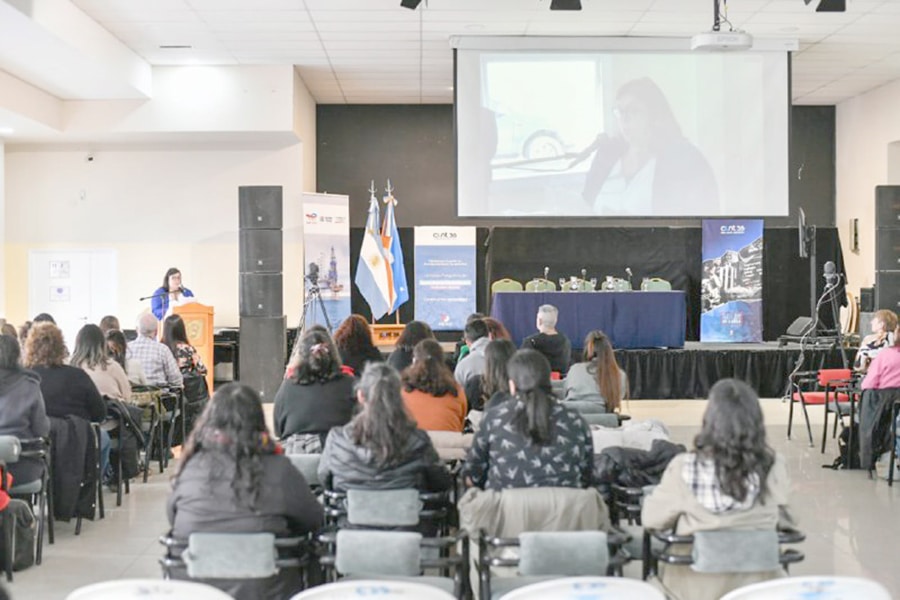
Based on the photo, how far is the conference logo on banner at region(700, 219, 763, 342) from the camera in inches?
576

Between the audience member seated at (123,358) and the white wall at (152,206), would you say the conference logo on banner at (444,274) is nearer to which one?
the white wall at (152,206)

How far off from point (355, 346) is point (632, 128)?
19.3 feet

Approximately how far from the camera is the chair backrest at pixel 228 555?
11.1 feet

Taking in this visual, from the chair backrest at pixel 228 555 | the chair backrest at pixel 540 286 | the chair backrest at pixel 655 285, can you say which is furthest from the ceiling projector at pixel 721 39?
the chair backrest at pixel 228 555

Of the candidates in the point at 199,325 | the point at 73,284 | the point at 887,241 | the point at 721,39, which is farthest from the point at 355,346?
the point at 73,284

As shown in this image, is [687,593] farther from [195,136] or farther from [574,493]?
[195,136]

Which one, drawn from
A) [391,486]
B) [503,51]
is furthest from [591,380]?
[503,51]

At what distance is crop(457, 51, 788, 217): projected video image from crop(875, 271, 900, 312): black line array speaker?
1.37 m

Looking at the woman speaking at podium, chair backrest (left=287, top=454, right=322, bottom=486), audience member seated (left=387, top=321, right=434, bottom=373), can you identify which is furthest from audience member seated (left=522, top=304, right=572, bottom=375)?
the woman speaking at podium

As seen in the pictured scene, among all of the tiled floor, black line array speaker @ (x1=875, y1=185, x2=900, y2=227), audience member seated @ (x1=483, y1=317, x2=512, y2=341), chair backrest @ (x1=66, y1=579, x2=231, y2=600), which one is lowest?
the tiled floor

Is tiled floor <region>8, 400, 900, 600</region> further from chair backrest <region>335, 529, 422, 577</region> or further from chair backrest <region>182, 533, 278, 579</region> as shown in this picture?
chair backrest <region>335, 529, 422, 577</region>

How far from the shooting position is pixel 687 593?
3.60 meters

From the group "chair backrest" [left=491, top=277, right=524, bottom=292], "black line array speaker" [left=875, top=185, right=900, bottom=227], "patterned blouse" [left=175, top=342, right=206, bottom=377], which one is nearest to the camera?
"patterned blouse" [left=175, top=342, right=206, bottom=377]

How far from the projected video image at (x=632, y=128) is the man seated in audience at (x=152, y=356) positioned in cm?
462
